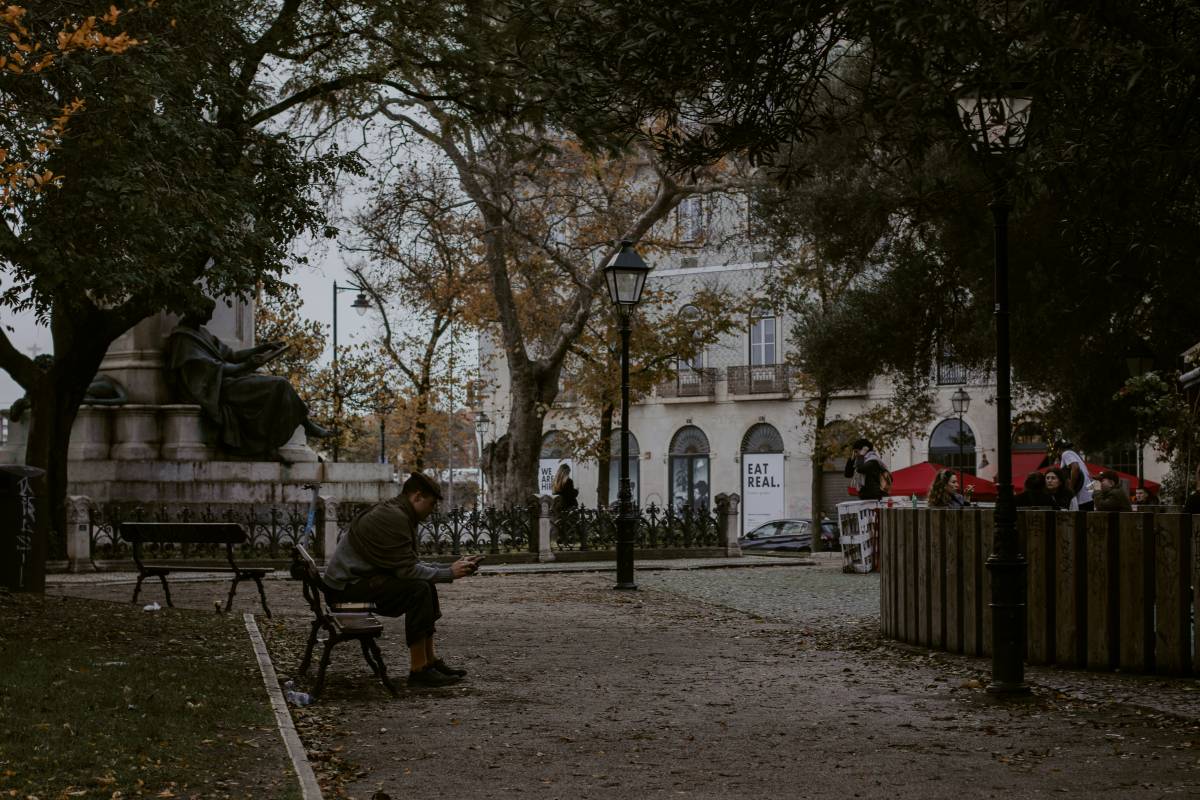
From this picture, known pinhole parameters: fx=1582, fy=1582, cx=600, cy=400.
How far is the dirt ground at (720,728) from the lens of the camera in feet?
23.7

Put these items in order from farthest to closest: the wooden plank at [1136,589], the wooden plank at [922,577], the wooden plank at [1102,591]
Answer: the wooden plank at [922,577], the wooden plank at [1102,591], the wooden plank at [1136,589]

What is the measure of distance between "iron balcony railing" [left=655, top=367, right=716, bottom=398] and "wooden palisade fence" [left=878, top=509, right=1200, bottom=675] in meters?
47.8

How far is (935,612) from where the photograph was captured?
41.9 ft

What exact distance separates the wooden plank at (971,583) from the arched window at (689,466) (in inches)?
1925

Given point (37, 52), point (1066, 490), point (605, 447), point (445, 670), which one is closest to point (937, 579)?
point (445, 670)

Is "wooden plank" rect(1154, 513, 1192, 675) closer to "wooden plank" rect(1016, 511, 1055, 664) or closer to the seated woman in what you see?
"wooden plank" rect(1016, 511, 1055, 664)

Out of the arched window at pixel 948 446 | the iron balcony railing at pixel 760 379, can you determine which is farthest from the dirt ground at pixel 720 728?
the iron balcony railing at pixel 760 379

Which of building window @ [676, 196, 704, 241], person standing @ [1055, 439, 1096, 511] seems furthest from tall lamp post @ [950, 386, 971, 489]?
person standing @ [1055, 439, 1096, 511]

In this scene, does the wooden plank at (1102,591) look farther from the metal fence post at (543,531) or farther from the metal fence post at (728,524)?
the metal fence post at (728,524)

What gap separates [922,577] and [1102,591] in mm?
1991

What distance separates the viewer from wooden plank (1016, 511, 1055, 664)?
11555mm

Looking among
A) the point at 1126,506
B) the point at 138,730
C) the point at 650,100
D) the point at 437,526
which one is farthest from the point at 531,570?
the point at 138,730

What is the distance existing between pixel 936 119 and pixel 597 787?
5396 mm

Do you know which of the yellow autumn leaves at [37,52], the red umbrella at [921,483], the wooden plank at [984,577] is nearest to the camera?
the yellow autumn leaves at [37,52]
